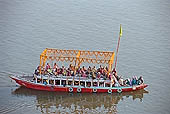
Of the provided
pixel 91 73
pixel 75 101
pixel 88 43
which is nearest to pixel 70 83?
pixel 75 101

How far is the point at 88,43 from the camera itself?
182 ft

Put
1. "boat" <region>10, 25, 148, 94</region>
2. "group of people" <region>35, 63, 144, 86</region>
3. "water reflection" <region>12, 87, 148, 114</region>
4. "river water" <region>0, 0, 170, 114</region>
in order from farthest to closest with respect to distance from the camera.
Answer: "group of people" <region>35, 63, 144, 86</region> → "boat" <region>10, 25, 148, 94</region> → "river water" <region>0, 0, 170, 114</region> → "water reflection" <region>12, 87, 148, 114</region>

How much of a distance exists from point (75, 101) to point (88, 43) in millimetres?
14883

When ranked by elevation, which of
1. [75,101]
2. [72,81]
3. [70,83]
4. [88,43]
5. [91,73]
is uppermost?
[88,43]

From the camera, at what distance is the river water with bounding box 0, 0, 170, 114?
136 ft

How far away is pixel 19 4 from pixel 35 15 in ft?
17.9

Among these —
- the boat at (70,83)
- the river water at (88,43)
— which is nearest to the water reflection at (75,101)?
the river water at (88,43)

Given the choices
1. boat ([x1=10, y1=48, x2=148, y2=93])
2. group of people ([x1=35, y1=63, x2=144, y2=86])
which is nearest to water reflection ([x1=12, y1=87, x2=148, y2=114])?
boat ([x1=10, y1=48, x2=148, y2=93])

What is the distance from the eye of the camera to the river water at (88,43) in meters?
41.6

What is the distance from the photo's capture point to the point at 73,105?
136 feet

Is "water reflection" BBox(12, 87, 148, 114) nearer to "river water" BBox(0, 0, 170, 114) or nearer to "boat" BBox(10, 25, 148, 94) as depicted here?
"river water" BBox(0, 0, 170, 114)

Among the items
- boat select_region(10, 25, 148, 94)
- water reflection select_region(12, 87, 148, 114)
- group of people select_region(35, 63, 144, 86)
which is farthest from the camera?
group of people select_region(35, 63, 144, 86)

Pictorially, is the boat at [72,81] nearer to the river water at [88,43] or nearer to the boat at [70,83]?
the boat at [70,83]

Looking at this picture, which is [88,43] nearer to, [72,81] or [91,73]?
[91,73]
